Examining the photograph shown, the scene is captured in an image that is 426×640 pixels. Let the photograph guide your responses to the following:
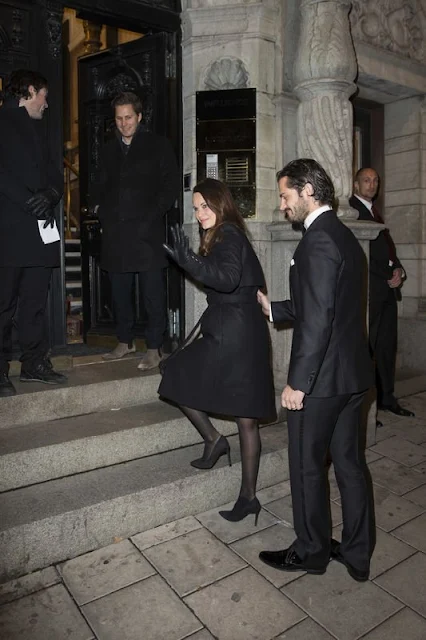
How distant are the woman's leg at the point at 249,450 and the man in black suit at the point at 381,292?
2373 mm

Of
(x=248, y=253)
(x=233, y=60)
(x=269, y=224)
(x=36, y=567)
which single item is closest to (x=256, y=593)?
(x=36, y=567)

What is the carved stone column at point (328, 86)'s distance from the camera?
4.33 m

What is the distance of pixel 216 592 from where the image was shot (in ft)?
8.63

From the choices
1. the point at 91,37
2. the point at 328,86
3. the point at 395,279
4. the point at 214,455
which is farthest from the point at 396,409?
the point at 91,37

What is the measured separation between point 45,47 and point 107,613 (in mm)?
4146

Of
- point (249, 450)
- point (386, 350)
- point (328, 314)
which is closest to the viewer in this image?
point (328, 314)

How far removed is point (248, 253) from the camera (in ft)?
10.00

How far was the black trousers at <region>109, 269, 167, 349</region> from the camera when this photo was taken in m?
4.43

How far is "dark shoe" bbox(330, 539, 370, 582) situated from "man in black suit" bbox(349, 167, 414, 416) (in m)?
2.58

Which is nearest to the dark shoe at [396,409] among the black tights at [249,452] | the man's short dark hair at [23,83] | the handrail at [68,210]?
the black tights at [249,452]

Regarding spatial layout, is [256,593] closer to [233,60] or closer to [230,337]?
[230,337]

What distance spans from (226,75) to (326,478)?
3492mm

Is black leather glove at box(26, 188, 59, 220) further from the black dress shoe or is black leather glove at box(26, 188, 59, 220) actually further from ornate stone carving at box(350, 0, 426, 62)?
ornate stone carving at box(350, 0, 426, 62)

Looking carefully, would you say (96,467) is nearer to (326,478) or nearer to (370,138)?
(326,478)
